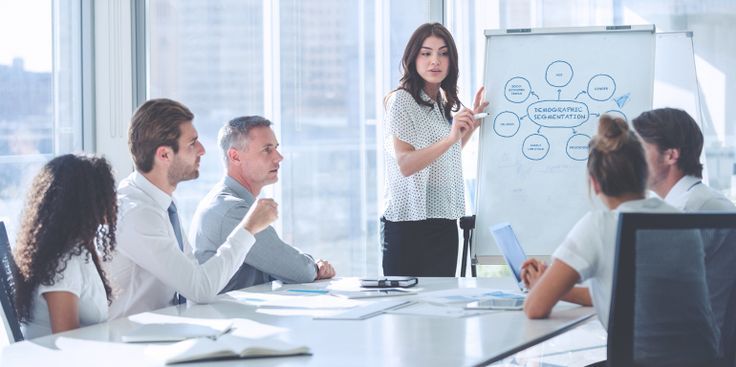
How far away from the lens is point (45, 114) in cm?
468

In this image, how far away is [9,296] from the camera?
90.6 inches

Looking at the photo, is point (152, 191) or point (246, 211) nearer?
point (152, 191)

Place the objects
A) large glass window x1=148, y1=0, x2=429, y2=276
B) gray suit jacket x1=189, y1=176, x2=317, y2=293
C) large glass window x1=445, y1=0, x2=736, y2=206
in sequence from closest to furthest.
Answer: gray suit jacket x1=189, y1=176, x2=317, y2=293
large glass window x1=445, y1=0, x2=736, y2=206
large glass window x1=148, y1=0, x2=429, y2=276

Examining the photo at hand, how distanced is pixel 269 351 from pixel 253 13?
3.66m

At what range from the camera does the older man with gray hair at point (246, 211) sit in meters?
3.14

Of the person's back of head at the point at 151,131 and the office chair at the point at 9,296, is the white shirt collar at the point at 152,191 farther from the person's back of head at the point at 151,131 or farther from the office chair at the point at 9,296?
the office chair at the point at 9,296

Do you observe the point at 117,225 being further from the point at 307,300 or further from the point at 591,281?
the point at 591,281

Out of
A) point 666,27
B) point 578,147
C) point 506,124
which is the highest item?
point 666,27

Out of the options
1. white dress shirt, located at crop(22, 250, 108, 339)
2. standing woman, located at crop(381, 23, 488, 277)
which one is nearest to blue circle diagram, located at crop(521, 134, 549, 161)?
standing woman, located at crop(381, 23, 488, 277)

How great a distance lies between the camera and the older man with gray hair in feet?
10.3

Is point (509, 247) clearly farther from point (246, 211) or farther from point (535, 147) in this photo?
point (535, 147)

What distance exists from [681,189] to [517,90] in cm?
165

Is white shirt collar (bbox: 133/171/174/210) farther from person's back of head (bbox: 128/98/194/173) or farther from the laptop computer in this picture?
the laptop computer

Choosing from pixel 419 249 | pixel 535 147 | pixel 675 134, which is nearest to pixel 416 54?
pixel 535 147
